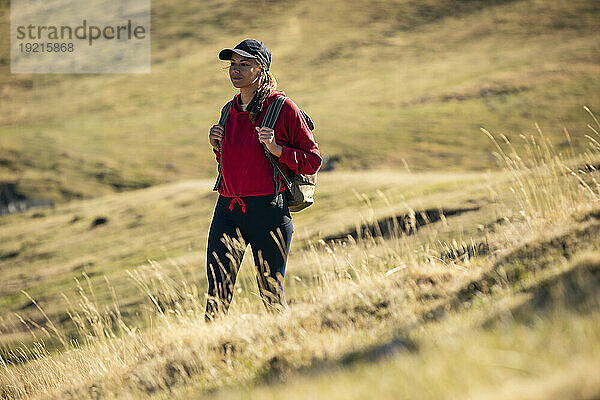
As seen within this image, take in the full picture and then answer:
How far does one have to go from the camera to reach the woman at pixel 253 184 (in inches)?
178

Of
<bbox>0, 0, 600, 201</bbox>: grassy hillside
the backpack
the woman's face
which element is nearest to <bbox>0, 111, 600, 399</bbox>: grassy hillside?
the backpack

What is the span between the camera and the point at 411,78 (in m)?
54.2

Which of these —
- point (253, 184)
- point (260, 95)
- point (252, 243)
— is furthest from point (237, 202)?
point (260, 95)

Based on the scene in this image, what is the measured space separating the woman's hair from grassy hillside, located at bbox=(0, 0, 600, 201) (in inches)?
973

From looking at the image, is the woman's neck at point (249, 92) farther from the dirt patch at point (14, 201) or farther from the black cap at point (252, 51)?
the dirt patch at point (14, 201)

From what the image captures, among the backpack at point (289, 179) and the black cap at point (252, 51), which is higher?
the black cap at point (252, 51)

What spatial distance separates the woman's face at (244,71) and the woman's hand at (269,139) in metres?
0.44

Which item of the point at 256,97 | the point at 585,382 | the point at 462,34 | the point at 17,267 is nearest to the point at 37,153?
the point at 17,267

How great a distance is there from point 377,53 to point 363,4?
62.7 feet

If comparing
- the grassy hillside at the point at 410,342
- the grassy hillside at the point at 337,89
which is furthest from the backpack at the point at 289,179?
the grassy hillside at the point at 337,89

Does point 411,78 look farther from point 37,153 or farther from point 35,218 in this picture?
point 35,218

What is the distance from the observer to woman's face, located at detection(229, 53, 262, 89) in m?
4.58

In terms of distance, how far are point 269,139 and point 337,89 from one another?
52.2m

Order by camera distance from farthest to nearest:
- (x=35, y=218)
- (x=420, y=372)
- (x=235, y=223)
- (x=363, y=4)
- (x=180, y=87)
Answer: (x=363, y=4), (x=180, y=87), (x=35, y=218), (x=235, y=223), (x=420, y=372)
